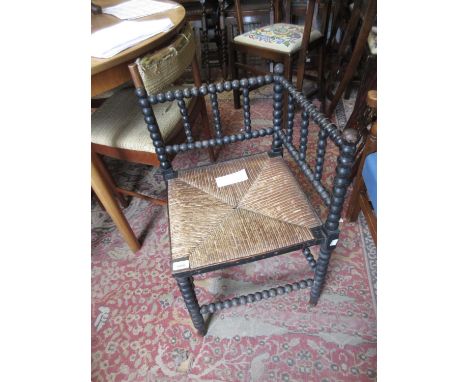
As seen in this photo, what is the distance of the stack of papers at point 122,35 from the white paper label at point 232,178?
558 mm

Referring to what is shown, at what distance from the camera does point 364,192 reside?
121 cm

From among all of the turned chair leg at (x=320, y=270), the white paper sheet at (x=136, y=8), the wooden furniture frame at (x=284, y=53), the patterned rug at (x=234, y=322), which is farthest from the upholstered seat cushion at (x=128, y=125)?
the wooden furniture frame at (x=284, y=53)

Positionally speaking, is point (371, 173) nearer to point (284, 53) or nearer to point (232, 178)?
point (232, 178)

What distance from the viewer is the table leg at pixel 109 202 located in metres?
1.06

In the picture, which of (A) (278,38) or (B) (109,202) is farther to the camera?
(A) (278,38)

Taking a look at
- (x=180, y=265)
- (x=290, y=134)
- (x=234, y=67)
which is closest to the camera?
(x=180, y=265)

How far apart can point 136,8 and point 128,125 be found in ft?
2.02

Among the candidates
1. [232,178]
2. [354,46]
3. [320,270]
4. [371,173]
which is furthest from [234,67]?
[320,270]

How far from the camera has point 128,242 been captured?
1.36 meters

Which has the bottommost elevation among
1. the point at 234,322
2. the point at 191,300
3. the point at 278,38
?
the point at 234,322

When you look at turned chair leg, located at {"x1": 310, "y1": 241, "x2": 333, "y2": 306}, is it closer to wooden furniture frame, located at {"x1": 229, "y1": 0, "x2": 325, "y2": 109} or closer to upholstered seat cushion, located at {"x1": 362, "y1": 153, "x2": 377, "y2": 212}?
upholstered seat cushion, located at {"x1": 362, "y1": 153, "x2": 377, "y2": 212}
